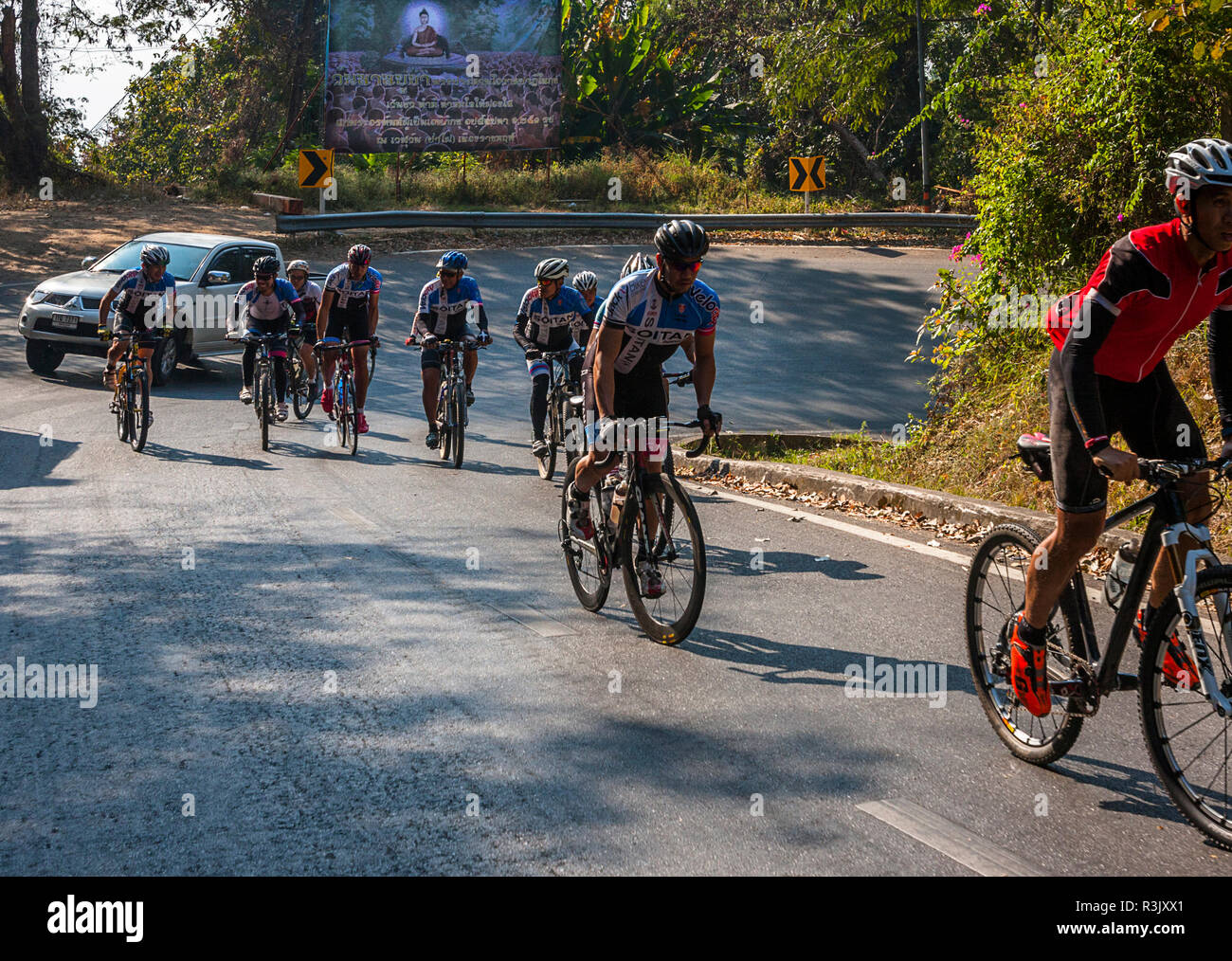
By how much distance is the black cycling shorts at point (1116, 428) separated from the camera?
4.65 metres

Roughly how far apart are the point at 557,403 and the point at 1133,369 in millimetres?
8208

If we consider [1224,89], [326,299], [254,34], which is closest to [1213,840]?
[1224,89]

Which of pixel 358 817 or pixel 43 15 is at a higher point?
pixel 43 15

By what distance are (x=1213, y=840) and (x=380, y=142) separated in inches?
1187

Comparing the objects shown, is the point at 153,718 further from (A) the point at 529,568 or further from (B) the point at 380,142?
(B) the point at 380,142

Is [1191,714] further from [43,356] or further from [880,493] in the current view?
[43,356]

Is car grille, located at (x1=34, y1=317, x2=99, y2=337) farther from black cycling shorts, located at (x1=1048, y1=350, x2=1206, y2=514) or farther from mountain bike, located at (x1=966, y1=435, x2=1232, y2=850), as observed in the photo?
black cycling shorts, located at (x1=1048, y1=350, x2=1206, y2=514)

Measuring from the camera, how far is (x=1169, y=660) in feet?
14.3

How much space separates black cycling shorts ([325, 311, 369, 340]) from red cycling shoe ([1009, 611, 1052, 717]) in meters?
10.9

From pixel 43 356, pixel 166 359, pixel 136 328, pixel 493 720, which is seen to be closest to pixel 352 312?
pixel 136 328

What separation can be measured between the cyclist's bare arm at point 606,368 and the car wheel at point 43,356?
568 inches

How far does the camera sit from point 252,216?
31531 millimetres
